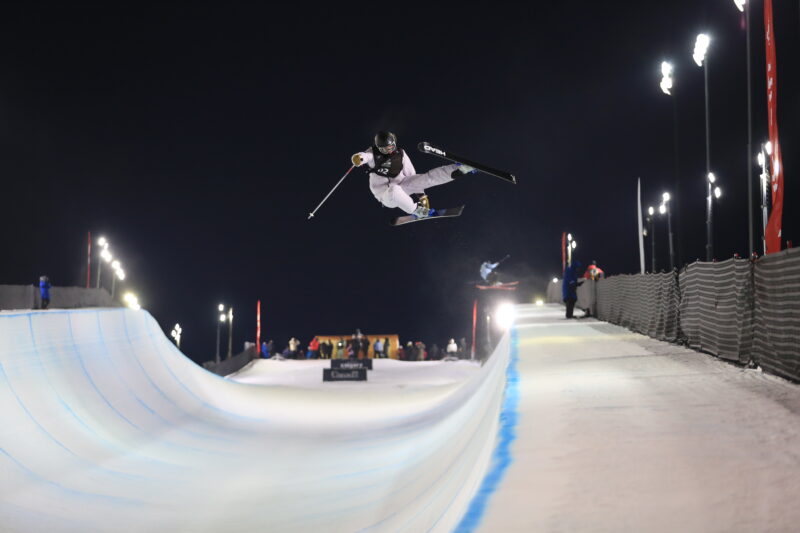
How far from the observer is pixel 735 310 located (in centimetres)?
909

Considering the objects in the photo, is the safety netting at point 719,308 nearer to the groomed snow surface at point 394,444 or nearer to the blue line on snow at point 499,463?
the groomed snow surface at point 394,444

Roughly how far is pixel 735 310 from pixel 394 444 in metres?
4.74

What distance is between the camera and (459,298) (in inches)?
4424

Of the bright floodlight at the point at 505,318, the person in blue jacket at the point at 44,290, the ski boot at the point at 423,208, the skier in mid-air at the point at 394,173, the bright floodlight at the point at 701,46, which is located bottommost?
the bright floodlight at the point at 505,318

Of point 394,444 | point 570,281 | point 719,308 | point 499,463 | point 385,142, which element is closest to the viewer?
point 499,463

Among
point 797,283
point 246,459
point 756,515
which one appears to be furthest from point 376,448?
point 756,515

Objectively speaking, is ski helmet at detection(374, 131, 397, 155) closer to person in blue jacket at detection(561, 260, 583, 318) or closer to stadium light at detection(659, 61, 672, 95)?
person in blue jacket at detection(561, 260, 583, 318)

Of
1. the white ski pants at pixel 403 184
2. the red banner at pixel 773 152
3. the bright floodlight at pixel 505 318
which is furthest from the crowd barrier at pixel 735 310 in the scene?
the bright floodlight at pixel 505 318

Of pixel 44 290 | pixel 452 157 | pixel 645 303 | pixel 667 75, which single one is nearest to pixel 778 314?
pixel 452 157

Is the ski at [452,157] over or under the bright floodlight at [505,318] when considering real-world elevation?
over

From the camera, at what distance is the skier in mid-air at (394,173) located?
9.39 meters

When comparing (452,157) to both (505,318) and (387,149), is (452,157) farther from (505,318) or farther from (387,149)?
(505,318)

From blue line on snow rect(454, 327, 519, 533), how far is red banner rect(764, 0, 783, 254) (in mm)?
9290

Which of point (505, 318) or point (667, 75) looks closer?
point (667, 75)
